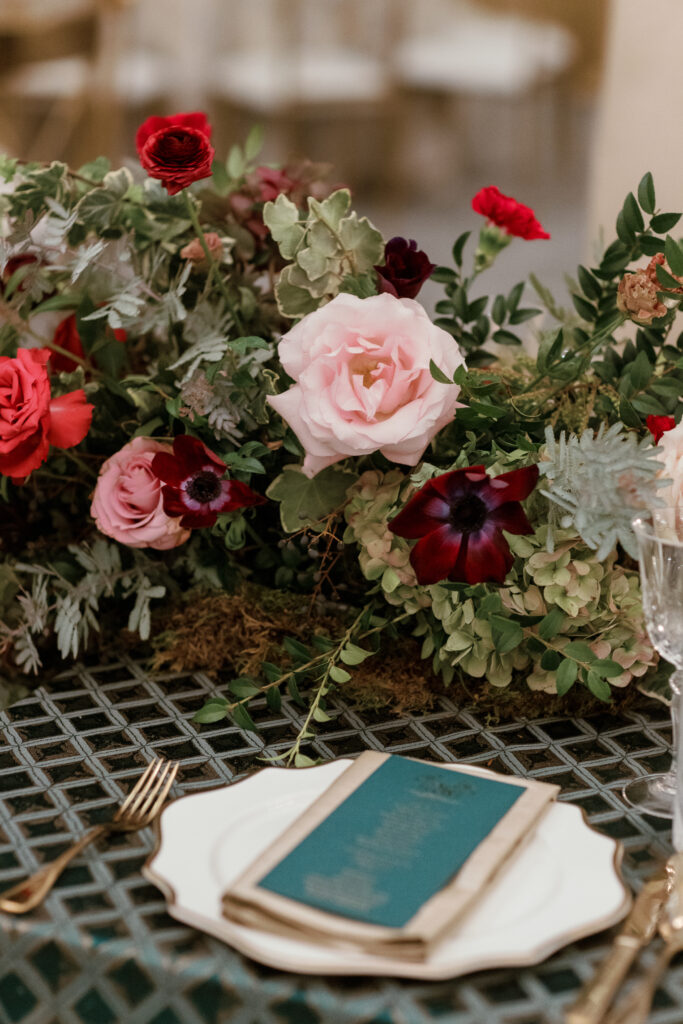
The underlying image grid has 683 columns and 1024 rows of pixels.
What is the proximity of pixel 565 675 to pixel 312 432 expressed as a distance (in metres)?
0.26

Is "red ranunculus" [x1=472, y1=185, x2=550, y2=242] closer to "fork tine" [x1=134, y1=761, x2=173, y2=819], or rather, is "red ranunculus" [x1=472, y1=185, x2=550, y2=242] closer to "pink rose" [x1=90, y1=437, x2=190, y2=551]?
"pink rose" [x1=90, y1=437, x2=190, y2=551]

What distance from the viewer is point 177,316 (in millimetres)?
977

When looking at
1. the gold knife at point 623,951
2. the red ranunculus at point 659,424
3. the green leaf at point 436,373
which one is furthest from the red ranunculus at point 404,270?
the gold knife at point 623,951

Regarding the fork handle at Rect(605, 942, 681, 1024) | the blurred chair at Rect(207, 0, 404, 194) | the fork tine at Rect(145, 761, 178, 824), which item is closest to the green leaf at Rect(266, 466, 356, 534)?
the fork tine at Rect(145, 761, 178, 824)

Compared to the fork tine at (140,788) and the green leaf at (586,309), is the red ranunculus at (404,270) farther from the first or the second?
the fork tine at (140,788)

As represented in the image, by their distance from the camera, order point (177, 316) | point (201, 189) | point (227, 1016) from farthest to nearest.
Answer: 1. point (201, 189)
2. point (177, 316)
3. point (227, 1016)

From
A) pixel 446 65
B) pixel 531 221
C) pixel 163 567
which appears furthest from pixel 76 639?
pixel 446 65

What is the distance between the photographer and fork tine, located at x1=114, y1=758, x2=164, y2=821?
0.73 metres

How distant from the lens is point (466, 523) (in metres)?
0.79

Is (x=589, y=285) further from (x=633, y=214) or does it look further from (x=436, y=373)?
(x=436, y=373)

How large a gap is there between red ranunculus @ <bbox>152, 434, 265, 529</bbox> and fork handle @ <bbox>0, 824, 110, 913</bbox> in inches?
10.6

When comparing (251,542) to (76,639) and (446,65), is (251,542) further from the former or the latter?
(446,65)

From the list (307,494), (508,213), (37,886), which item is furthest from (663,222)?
(37,886)

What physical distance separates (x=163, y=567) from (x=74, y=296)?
0.27m
